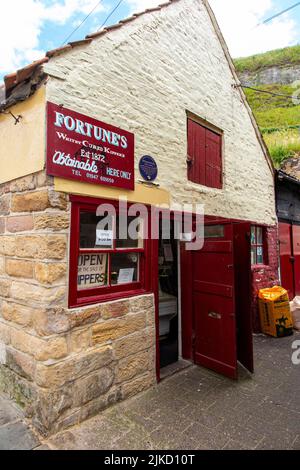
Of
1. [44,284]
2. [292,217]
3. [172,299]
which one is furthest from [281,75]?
[44,284]

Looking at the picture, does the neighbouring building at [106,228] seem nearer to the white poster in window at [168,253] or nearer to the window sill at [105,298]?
the window sill at [105,298]

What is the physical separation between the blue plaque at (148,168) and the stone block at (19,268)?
2.02 metres

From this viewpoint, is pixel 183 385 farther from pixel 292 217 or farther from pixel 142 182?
pixel 292 217

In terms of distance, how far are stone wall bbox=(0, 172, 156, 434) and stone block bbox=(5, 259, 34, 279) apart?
12 millimetres

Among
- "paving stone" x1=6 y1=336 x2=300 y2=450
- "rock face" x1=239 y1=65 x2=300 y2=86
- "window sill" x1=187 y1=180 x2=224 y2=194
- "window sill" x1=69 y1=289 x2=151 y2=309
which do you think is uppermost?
"rock face" x1=239 y1=65 x2=300 y2=86

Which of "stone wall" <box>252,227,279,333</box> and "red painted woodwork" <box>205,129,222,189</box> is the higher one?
"red painted woodwork" <box>205,129,222,189</box>

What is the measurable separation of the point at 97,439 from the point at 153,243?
8.26ft

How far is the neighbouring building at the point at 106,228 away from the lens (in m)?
3.12

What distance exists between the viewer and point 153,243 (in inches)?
169

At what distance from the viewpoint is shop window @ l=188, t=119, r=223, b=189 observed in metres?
5.39

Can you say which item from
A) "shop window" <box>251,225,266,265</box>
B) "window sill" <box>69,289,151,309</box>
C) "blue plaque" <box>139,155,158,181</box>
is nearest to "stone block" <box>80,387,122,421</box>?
"window sill" <box>69,289,151,309</box>

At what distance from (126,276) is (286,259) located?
653 centimetres

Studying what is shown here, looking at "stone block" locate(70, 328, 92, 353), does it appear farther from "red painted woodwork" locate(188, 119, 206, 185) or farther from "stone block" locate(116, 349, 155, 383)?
"red painted woodwork" locate(188, 119, 206, 185)

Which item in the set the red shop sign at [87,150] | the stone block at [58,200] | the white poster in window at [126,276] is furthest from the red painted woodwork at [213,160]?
the stone block at [58,200]
